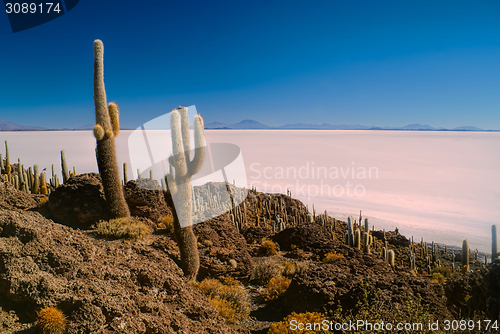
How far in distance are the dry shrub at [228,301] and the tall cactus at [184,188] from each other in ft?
2.88

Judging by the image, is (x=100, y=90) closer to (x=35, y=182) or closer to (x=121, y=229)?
(x=121, y=229)

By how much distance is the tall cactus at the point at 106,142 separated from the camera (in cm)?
1053

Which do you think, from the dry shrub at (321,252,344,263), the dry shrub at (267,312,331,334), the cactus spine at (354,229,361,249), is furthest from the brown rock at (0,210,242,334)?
the cactus spine at (354,229,361,249)

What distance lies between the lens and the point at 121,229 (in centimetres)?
947

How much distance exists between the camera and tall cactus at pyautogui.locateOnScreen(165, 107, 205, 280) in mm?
8688

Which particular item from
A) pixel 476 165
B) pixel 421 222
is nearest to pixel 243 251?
pixel 421 222

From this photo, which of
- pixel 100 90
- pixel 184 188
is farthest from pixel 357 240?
pixel 100 90

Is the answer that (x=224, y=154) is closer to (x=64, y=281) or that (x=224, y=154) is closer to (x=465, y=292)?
(x=465, y=292)

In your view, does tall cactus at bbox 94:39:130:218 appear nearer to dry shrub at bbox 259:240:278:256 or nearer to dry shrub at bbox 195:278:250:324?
dry shrub at bbox 195:278:250:324

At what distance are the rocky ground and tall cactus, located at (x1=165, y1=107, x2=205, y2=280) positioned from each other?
1.90 ft

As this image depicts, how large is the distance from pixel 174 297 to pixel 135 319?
100 centimetres

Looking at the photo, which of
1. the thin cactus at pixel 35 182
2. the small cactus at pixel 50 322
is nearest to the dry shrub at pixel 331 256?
the small cactus at pixel 50 322

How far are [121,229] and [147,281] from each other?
553 centimetres

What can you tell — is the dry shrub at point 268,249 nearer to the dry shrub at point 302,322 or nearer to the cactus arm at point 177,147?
the cactus arm at point 177,147
